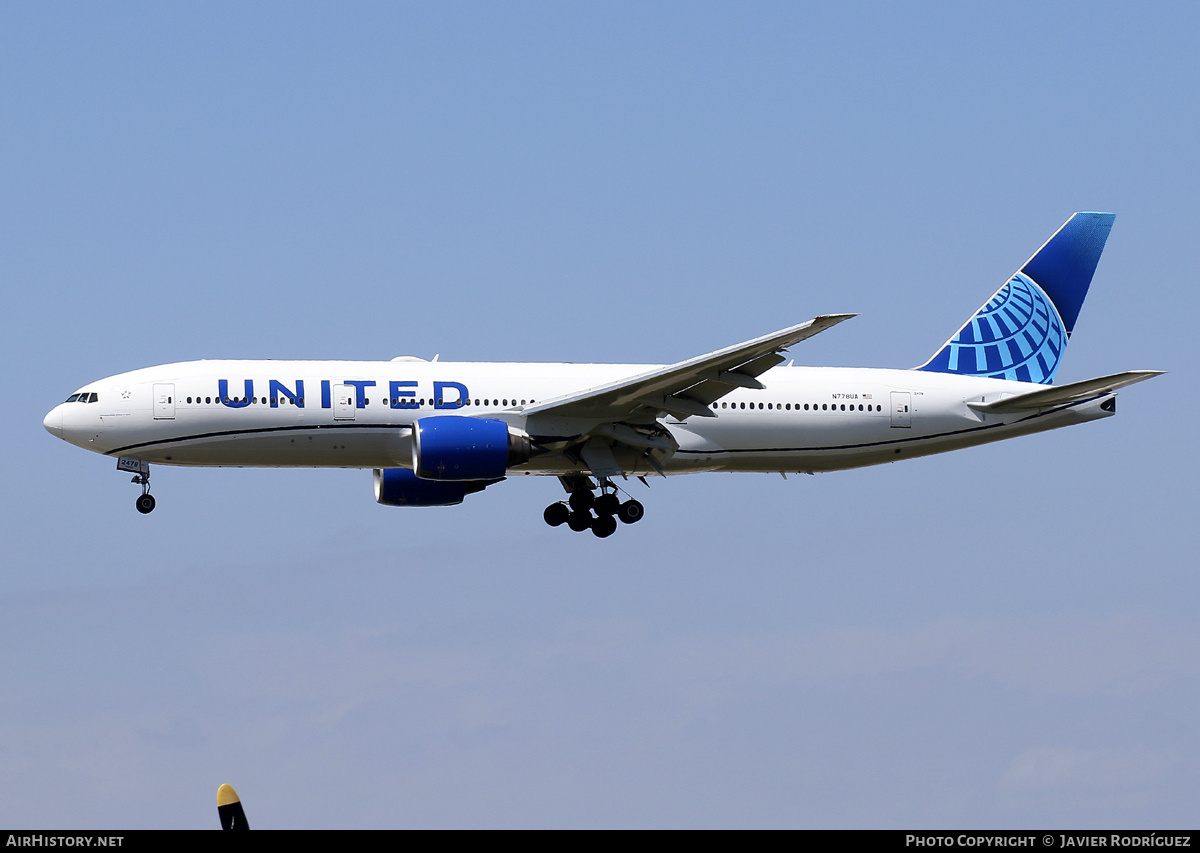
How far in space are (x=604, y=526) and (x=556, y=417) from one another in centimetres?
384

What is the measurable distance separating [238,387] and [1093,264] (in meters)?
23.7

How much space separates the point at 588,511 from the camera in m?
38.8

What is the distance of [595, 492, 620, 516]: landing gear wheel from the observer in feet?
126

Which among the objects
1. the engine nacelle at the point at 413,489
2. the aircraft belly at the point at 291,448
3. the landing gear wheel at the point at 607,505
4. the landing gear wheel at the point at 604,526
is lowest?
the landing gear wheel at the point at 604,526

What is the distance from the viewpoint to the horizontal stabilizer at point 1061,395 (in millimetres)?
35653

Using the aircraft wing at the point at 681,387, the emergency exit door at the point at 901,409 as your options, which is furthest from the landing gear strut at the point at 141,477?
the emergency exit door at the point at 901,409

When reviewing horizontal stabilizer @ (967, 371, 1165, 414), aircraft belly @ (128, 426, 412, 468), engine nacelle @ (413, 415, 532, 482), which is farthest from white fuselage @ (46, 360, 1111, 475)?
horizontal stabilizer @ (967, 371, 1165, 414)

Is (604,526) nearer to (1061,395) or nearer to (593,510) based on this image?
(593,510)

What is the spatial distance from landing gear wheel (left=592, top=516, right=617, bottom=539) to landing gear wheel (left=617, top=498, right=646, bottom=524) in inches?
11.8

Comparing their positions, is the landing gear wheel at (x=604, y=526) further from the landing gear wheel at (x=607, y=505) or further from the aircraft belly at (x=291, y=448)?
the aircraft belly at (x=291, y=448)

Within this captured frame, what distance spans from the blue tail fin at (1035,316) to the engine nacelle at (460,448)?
12.3 m

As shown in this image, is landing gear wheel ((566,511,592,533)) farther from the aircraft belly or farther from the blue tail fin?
the blue tail fin

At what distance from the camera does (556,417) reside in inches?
1411

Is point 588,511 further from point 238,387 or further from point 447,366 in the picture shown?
point 238,387
